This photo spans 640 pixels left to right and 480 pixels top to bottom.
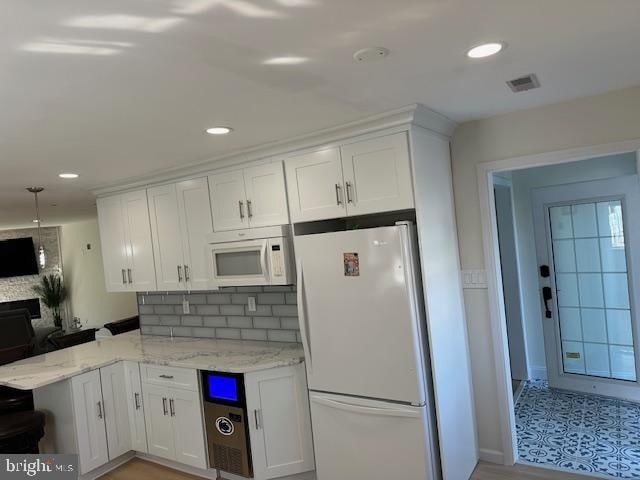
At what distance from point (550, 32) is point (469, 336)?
2.06 meters

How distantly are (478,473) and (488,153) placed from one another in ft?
7.03

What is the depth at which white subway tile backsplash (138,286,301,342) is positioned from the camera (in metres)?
3.54

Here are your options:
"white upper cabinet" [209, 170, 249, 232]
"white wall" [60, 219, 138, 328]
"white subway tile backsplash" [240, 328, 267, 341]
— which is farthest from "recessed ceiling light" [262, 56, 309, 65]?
"white wall" [60, 219, 138, 328]

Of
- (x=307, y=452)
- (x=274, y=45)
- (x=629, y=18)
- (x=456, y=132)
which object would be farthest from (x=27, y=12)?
(x=307, y=452)

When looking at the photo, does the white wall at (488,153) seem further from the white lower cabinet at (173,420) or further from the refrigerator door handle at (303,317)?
the white lower cabinet at (173,420)

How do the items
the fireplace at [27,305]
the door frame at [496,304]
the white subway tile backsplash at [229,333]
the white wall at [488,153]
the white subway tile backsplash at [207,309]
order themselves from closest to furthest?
the white wall at [488,153]
the door frame at [496,304]
the white subway tile backsplash at [229,333]
the white subway tile backsplash at [207,309]
the fireplace at [27,305]

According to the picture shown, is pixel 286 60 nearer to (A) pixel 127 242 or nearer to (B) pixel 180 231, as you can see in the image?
(B) pixel 180 231

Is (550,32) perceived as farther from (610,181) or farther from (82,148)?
(610,181)

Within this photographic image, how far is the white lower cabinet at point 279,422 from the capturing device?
2959mm

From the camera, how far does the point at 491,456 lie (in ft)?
10.1

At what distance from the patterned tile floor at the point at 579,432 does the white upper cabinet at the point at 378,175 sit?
2067 mm

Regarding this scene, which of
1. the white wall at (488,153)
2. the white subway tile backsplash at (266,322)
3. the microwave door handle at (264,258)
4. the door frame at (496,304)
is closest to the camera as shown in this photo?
the white wall at (488,153)

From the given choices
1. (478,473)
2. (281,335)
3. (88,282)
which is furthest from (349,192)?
(88,282)

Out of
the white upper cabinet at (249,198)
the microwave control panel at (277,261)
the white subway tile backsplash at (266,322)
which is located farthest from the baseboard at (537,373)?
the white upper cabinet at (249,198)
